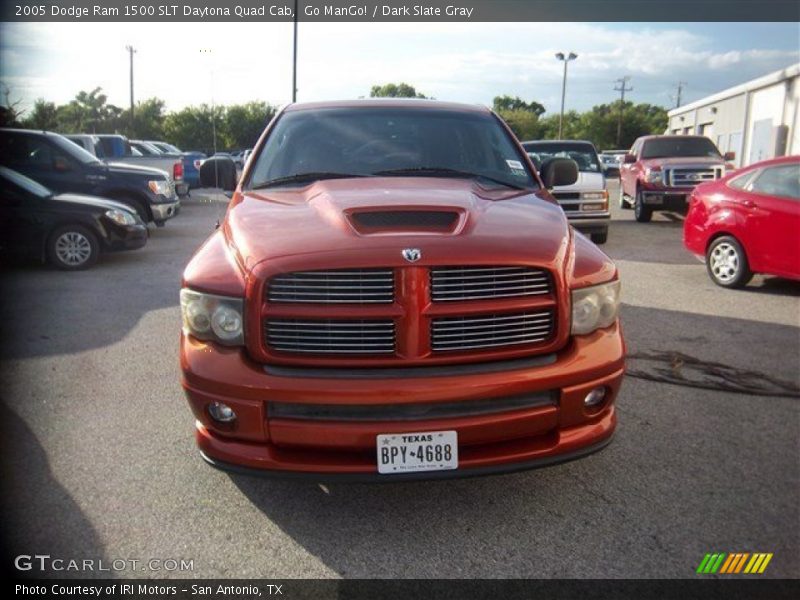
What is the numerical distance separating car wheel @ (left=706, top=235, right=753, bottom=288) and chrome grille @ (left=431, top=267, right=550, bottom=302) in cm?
597

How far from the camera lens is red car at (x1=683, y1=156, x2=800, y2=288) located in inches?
287

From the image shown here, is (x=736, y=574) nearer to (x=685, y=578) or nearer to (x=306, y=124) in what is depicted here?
(x=685, y=578)

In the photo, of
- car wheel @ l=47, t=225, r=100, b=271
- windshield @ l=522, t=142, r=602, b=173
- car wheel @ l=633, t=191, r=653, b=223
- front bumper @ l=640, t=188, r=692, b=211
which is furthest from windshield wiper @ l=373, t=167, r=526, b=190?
car wheel @ l=633, t=191, r=653, b=223

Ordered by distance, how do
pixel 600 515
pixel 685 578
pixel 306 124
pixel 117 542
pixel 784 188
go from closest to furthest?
pixel 685 578 → pixel 117 542 → pixel 600 515 → pixel 306 124 → pixel 784 188

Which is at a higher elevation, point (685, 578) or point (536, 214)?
point (536, 214)

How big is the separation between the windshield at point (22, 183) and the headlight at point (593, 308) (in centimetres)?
834

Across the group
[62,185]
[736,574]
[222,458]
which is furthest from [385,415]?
[62,185]

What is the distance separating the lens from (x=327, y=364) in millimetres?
2779

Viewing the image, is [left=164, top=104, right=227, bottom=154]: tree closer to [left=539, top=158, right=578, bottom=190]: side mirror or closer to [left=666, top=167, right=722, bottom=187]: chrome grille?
[left=666, top=167, right=722, bottom=187]: chrome grille

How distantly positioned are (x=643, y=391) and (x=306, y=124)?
285 cm

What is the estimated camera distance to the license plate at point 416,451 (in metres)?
2.71

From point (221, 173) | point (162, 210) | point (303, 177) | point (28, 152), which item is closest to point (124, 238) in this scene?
point (28, 152)

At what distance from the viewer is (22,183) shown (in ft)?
30.3

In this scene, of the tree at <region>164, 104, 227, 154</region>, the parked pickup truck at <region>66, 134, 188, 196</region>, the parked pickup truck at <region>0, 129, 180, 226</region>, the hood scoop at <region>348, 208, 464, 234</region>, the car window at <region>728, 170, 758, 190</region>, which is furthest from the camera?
the tree at <region>164, 104, 227, 154</region>
